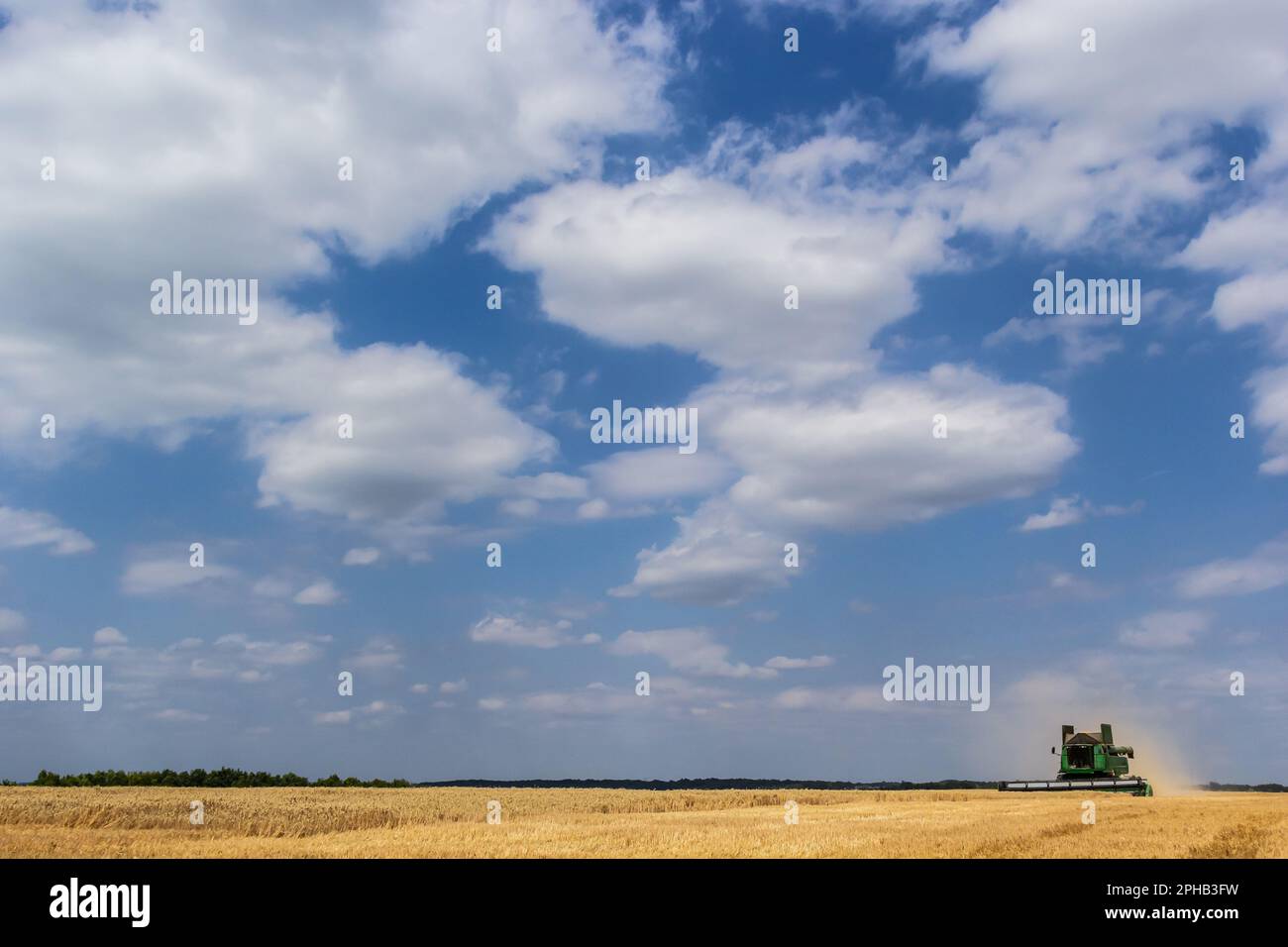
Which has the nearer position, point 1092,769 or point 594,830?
point 594,830

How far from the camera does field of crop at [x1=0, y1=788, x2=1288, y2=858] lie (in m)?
32.0

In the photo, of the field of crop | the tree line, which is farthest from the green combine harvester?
the tree line

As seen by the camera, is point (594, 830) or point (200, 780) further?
point (200, 780)

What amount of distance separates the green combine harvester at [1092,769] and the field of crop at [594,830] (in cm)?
667

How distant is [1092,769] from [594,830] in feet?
161

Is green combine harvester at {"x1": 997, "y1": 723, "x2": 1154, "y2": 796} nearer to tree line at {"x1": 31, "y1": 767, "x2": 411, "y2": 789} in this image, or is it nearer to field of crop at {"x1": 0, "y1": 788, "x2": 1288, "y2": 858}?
field of crop at {"x1": 0, "y1": 788, "x2": 1288, "y2": 858}

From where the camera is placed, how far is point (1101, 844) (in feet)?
109

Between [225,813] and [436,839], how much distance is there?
20295 millimetres

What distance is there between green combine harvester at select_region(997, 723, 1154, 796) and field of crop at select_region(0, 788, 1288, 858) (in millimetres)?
6668

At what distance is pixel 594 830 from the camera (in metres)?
40.9

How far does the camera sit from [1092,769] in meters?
74.1
